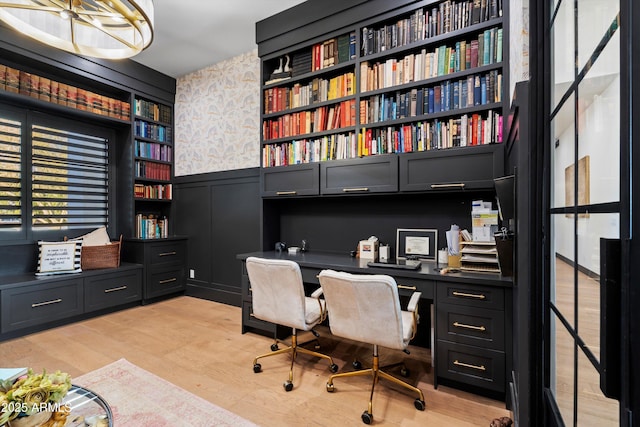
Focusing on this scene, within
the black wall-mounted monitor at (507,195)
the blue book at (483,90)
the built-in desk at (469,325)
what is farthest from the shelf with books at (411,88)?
the built-in desk at (469,325)

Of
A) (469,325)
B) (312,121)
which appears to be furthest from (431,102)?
(469,325)

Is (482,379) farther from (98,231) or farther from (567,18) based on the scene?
(98,231)

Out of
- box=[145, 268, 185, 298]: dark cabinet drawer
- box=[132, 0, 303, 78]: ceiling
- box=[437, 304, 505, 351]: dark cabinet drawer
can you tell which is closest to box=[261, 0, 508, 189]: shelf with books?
box=[132, 0, 303, 78]: ceiling

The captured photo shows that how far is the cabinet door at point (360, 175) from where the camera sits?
2582mm

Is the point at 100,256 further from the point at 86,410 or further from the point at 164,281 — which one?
the point at 86,410

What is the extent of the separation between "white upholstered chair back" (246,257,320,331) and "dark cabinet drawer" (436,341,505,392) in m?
0.96

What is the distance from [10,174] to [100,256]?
49.8 inches

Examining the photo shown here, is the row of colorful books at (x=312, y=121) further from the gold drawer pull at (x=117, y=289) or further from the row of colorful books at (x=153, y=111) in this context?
the gold drawer pull at (x=117, y=289)

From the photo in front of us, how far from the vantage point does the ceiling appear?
120 inches

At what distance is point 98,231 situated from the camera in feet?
12.9

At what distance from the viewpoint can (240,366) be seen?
7.86 feet

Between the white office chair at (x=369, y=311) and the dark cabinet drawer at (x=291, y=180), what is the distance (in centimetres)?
130

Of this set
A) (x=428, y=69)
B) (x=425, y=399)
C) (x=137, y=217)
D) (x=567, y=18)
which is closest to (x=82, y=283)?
(x=137, y=217)

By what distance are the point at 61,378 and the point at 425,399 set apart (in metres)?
2.01
